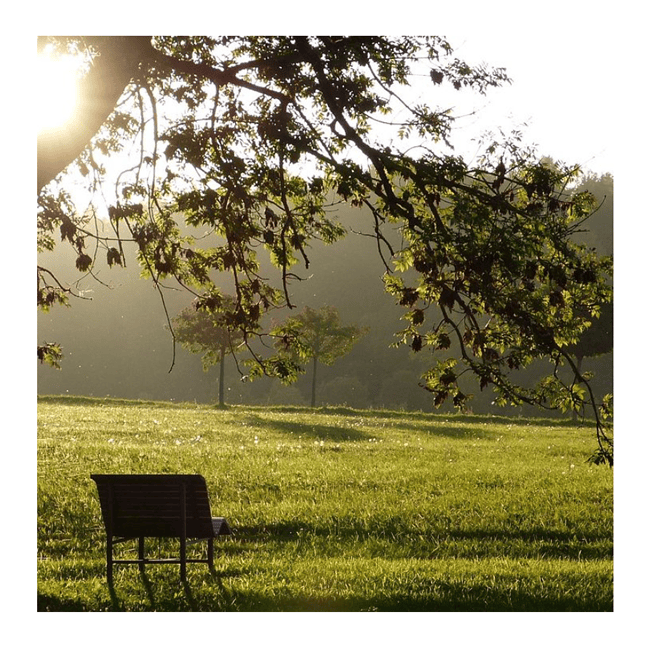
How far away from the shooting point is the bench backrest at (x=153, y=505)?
7.25 metres

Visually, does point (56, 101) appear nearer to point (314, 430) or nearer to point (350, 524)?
point (350, 524)

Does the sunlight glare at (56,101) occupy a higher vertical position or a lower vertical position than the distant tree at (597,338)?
higher

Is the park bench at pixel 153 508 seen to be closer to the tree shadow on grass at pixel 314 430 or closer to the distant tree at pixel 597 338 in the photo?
the tree shadow on grass at pixel 314 430

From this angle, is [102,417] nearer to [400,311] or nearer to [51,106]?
[51,106]

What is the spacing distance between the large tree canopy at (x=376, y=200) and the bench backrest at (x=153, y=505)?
141 cm

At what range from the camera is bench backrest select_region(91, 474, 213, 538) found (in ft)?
23.8

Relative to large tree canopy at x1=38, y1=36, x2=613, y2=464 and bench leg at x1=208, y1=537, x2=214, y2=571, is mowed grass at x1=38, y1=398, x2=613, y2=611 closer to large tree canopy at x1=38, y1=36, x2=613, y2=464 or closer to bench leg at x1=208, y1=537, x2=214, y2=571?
bench leg at x1=208, y1=537, x2=214, y2=571

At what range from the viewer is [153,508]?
737cm

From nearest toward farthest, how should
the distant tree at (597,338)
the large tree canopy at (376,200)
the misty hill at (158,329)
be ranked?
the large tree canopy at (376,200) → the distant tree at (597,338) → the misty hill at (158,329)

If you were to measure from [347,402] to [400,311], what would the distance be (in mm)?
11594

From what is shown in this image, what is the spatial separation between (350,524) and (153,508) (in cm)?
397

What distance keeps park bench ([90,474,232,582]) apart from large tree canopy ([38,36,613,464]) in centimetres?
142

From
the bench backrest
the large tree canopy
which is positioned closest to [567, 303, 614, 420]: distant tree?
the large tree canopy

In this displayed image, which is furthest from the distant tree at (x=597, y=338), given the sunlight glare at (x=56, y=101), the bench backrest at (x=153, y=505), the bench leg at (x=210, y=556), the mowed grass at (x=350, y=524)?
the sunlight glare at (x=56, y=101)
